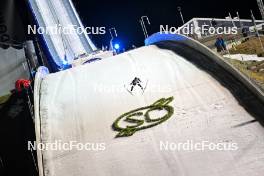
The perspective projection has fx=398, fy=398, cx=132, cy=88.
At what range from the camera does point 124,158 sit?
22.1 feet

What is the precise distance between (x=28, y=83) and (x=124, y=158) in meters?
7.11

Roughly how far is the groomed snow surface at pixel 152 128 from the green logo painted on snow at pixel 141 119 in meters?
0.11

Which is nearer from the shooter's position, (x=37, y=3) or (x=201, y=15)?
(x=201, y=15)

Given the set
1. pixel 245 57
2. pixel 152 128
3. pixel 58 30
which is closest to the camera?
pixel 152 128

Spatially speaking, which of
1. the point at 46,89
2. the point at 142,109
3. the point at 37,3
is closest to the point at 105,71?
the point at 46,89

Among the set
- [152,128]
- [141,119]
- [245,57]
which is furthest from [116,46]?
[152,128]

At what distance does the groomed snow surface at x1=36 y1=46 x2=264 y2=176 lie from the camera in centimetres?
628

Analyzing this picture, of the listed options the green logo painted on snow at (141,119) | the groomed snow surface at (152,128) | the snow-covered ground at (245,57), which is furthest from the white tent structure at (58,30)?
the green logo painted on snow at (141,119)

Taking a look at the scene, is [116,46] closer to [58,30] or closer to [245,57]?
[58,30]

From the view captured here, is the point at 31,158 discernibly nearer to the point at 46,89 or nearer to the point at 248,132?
the point at 46,89

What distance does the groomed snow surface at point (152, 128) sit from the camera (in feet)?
20.6

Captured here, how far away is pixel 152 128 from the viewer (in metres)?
7.26

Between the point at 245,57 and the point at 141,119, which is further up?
the point at 245,57

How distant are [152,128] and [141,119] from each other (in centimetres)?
39
